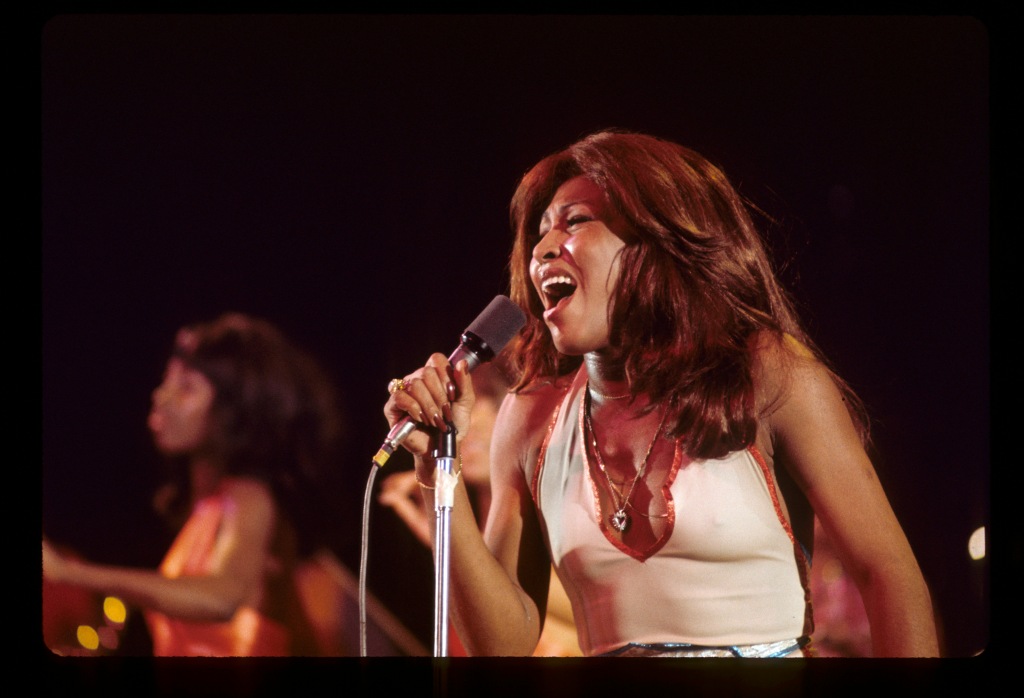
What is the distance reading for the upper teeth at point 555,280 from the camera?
2.32 meters

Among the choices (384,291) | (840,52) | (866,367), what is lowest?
(866,367)

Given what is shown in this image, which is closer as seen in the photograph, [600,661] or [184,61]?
[600,661]

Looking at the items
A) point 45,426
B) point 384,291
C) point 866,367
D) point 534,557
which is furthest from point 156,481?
point 866,367

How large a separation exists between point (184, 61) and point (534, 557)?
52.9 inches

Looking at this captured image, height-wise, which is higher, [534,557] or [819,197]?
[819,197]

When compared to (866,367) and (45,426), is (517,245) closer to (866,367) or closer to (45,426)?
(866,367)

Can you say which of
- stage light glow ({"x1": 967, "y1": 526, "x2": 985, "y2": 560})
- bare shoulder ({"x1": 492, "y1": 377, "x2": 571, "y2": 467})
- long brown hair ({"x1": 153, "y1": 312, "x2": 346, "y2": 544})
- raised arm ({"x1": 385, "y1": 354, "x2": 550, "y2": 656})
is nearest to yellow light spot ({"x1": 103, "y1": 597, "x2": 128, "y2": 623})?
long brown hair ({"x1": 153, "y1": 312, "x2": 346, "y2": 544})

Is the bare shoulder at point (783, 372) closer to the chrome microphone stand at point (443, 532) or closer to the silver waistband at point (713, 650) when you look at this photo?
the silver waistband at point (713, 650)

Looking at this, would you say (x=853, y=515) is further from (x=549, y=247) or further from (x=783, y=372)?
(x=549, y=247)

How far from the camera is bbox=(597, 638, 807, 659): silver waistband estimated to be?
85.0 inches

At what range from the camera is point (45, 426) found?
2.39 metres

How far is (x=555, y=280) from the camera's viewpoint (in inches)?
91.7

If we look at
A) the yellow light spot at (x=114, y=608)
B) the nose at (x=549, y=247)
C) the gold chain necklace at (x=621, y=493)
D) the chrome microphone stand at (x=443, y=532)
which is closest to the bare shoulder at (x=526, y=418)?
the gold chain necklace at (x=621, y=493)

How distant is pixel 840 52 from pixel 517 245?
83cm
